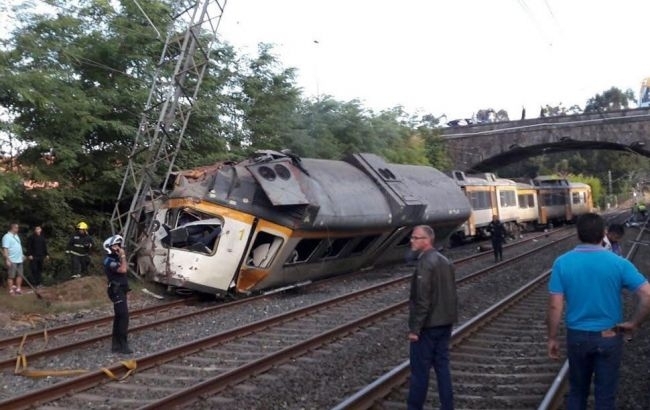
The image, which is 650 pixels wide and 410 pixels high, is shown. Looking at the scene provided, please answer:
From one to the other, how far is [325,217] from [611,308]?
9.38 meters

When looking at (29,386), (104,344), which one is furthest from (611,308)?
(104,344)

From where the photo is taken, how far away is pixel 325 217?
1345 cm

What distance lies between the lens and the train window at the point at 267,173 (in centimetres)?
1298

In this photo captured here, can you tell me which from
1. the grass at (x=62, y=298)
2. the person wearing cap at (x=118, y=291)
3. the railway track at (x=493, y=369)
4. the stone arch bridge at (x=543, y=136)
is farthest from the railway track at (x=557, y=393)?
the stone arch bridge at (x=543, y=136)

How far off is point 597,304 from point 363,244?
493 inches

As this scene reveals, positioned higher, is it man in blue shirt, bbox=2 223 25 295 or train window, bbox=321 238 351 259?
man in blue shirt, bbox=2 223 25 295

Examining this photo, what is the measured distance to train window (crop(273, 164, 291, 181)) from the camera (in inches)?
523

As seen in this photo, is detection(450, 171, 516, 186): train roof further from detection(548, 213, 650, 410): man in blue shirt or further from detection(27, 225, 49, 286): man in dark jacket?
detection(548, 213, 650, 410): man in blue shirt

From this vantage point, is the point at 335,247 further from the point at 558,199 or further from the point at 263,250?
the point at 558,199

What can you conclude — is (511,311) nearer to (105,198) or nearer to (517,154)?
(105,198)

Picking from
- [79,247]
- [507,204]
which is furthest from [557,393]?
[507,204]

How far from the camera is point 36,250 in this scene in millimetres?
14383

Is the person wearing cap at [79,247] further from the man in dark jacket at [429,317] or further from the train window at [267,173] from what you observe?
the man in dark jacket at [429,317]

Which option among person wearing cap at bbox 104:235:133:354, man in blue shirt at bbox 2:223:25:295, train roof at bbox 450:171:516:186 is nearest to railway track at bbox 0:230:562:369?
person wearing cap at bbox 104:235:133:354
